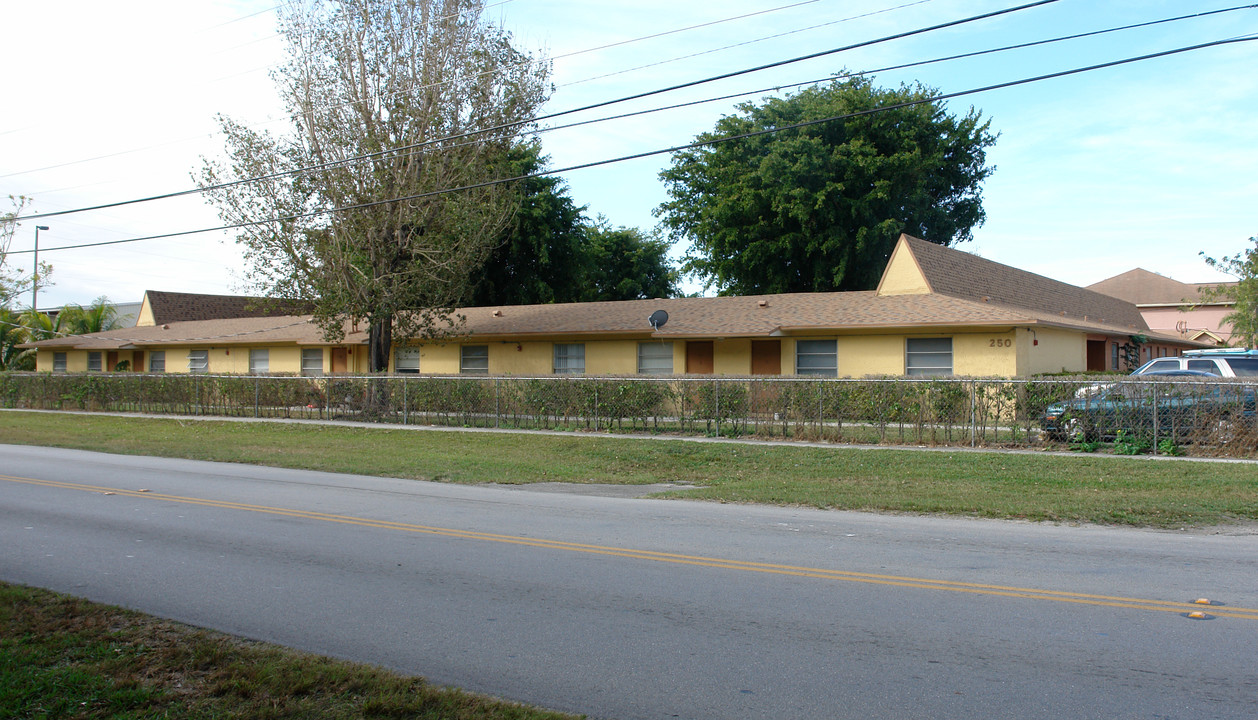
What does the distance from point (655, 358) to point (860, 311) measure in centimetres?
665

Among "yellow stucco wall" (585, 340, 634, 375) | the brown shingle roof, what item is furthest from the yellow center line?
the brown shingle roof

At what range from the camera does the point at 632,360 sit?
2817 centimetres

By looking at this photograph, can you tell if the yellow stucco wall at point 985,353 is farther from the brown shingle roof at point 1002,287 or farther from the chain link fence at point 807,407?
the chain link fence at point 807,407

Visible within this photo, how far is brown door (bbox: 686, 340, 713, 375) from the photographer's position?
27.4 m

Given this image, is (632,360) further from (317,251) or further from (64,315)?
(64,315)

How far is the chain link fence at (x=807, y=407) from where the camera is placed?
51.1ft

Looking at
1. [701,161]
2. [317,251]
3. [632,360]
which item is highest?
[701,161]

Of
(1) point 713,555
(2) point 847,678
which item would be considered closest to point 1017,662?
(2) point 847,678

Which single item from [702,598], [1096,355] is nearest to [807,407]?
[702,598]

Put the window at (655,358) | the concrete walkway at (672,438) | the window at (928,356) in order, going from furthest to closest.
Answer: the window at (655,358)
the window at (928,356)
the concrete walkway at (672,438)

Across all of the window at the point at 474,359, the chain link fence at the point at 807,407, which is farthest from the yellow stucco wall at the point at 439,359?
the chain link fence at the point at 807,407

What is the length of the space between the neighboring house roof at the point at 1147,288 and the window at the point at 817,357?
4897 centimetres

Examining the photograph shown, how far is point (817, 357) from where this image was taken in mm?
25531

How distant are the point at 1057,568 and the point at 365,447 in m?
15.2
